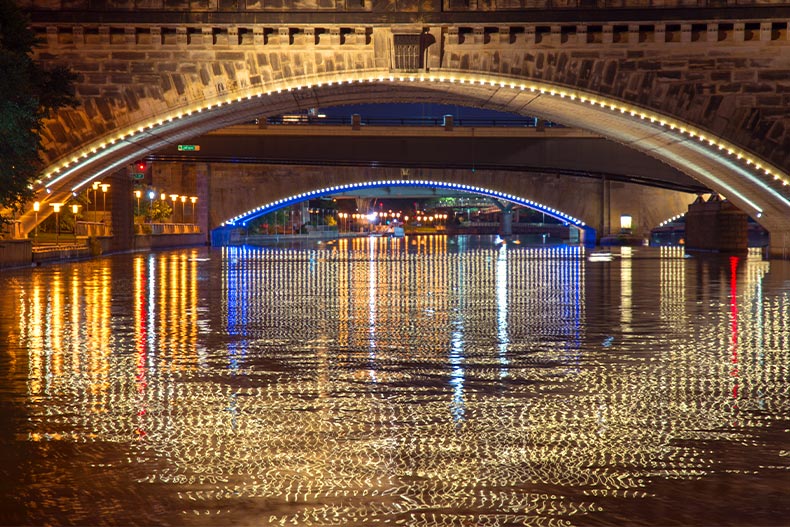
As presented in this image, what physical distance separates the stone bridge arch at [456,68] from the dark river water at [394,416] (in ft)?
70.2

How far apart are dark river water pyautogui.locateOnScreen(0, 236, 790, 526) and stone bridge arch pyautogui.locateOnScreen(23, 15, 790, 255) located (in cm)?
2140

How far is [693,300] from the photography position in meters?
18.8

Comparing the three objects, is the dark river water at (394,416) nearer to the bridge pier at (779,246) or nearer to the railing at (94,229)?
the bridge pier at (779,246)

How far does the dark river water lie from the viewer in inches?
216

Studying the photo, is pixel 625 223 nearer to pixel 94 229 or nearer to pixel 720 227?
pixel 720 227

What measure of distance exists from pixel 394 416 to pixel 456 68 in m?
30.2

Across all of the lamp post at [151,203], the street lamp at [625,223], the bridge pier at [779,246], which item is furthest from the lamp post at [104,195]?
the street lamp at [625,223]

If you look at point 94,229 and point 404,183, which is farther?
point 404,183

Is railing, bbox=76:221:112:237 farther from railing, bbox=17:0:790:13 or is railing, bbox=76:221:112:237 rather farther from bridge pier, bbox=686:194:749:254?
bridge pier, bbox=686:194:749:254

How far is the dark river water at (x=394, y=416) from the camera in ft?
18.0

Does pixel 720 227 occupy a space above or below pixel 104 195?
below

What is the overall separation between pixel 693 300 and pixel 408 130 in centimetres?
4528

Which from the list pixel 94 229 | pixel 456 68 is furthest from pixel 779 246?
pixel 94 229

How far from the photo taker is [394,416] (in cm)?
772
